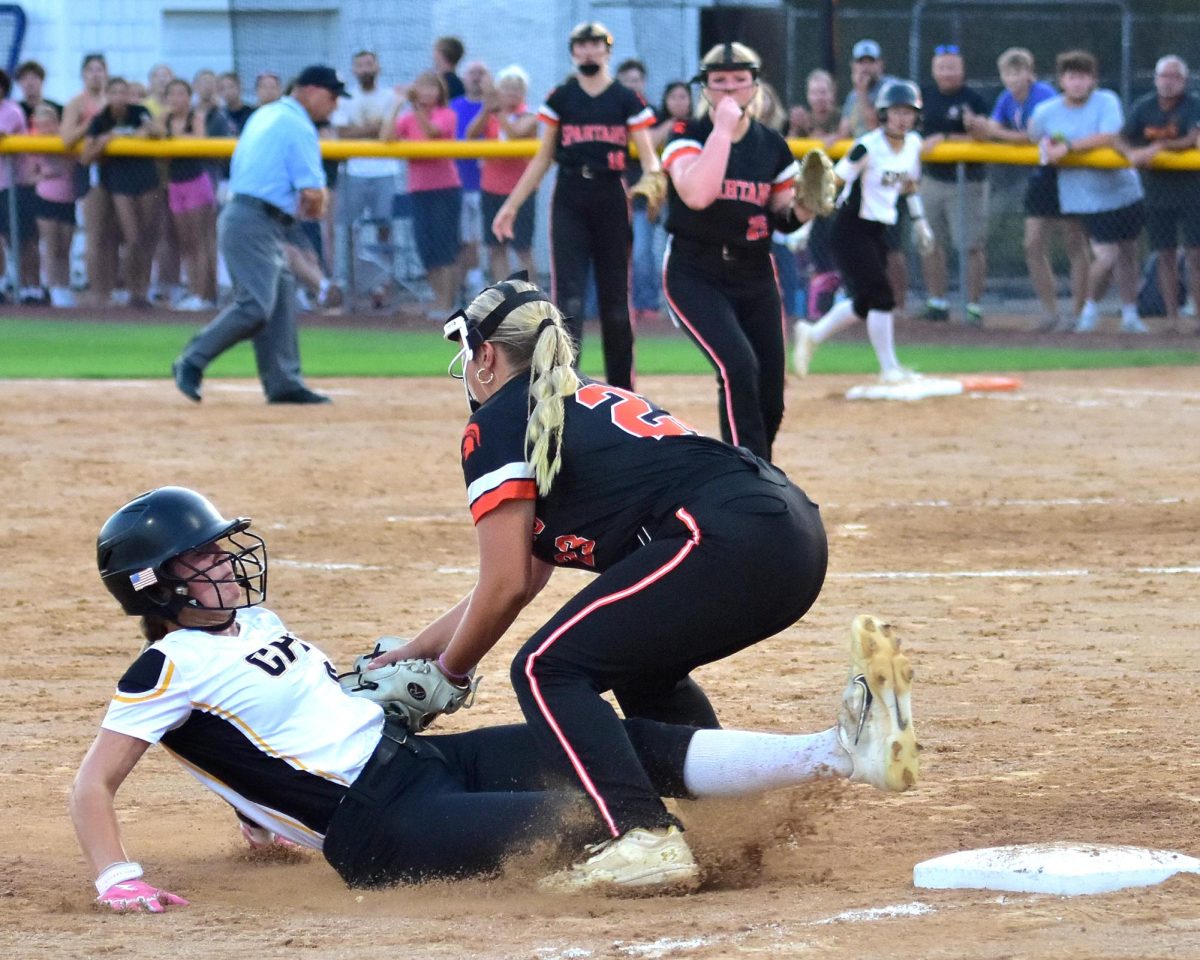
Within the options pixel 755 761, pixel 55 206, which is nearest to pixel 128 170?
pixel 55 206

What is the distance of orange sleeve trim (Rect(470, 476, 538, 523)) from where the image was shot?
434cm

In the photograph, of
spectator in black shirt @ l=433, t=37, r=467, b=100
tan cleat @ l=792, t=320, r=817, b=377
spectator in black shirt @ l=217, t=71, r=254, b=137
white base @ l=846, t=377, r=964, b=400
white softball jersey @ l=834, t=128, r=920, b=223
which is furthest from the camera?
spectator in black shirt @ l=217, t=71, r=254, b=137

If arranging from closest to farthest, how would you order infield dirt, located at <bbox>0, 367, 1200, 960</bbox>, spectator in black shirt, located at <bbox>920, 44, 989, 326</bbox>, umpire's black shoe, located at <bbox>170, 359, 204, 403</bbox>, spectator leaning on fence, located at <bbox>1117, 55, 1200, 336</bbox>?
infield dirt, located at <bbox>0, 367, 1200, 960</bbox>, umpire's black shoe, located at <bbox>170, 359, 204, 403</bbox>, spectator leaning on fence, located at <bbox>1117, 55, 1200, 336</bbox>, spectator in black shirt, located at <bbox>920, 44, 989, 326</bbox>

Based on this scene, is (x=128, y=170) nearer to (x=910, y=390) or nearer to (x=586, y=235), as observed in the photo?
(x=586, y=235)

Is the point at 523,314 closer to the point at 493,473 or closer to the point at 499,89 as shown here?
the point at 493,473

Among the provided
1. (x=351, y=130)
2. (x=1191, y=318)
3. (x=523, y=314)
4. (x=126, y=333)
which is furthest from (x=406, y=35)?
(x=523, y=314)

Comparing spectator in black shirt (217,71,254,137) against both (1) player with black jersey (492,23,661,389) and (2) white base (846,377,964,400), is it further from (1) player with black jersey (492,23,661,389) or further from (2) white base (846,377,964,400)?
(2) white base (846,377,964,400)

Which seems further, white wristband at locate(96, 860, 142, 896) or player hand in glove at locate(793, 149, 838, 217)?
player hand in glove at locate(793, 149, 838, 217)

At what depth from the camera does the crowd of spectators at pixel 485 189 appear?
56.9 feet

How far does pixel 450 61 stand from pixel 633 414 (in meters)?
16.1

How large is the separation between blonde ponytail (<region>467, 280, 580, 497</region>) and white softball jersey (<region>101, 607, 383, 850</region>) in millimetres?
734

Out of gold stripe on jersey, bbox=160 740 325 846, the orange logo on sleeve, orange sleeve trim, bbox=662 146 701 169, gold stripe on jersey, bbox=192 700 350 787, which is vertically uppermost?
orange sleeve trim, bbox=662 146 701 169

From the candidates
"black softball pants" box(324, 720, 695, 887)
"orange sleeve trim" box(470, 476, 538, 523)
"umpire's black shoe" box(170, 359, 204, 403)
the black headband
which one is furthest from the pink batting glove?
"umpire's black shoe" box(170, 359, 204, 403)

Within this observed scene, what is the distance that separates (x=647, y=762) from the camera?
4.57 m
